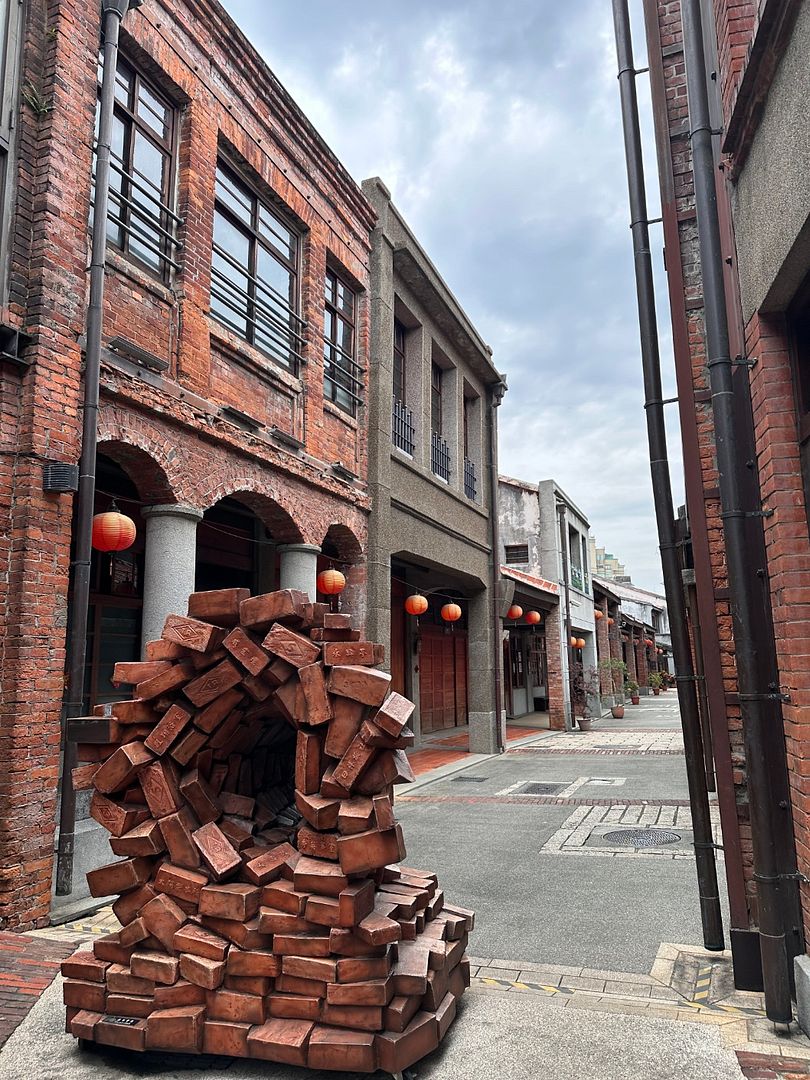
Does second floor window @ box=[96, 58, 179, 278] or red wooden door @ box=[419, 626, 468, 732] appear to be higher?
second floor window @ box=[96, 58, 179, 278]

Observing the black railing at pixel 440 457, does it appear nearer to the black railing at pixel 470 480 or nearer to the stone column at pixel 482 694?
the black railing at pixel 470 480

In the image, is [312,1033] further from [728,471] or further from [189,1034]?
[728,471]

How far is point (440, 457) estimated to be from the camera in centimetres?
1478

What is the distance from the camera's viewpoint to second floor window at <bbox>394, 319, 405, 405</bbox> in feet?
43.7

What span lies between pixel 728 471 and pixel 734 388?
56cm

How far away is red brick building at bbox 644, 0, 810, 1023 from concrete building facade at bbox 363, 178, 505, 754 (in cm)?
654

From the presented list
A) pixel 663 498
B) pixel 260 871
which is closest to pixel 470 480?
pixel 663 498

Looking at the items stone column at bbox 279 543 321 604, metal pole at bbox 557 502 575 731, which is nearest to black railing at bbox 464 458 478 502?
metal pole at bbox 557 502 575 731

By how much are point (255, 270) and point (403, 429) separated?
4691 millimetres

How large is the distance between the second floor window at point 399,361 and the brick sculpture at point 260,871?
33.1 ft

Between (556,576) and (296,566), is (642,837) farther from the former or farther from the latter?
(556,576)

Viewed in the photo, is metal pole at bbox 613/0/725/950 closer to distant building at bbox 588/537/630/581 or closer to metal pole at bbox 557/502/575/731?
metal pole at bbox 557/502/575/731

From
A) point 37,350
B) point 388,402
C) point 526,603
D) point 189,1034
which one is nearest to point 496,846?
point 189,1034

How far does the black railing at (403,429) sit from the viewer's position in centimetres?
1270
